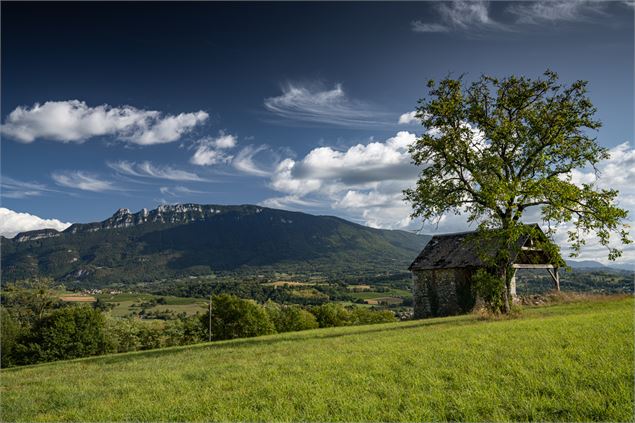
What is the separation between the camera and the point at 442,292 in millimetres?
39938

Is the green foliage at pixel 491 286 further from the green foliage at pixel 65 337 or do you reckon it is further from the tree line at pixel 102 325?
the green foliage at pixel 65 337

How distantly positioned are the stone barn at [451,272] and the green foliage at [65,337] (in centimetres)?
4076

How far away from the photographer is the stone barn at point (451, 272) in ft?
125

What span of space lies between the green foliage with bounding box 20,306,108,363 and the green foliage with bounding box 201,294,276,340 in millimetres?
13865

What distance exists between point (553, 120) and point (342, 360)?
70.7 ft

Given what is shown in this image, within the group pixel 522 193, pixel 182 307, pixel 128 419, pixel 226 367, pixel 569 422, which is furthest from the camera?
pixel 182 307

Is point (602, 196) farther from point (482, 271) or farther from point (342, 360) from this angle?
point (342, 360)

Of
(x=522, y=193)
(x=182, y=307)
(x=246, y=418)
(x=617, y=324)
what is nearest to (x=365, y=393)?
(x=246, y=418)

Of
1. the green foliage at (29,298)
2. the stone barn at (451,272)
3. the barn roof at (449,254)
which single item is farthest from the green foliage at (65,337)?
the barn roof at (449,254)

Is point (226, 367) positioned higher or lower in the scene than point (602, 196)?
lower

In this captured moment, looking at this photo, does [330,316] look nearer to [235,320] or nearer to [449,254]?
[235,320]

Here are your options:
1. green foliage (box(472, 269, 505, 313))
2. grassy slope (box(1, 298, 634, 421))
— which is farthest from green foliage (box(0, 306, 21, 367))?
green foliage (box(472, 269, 505, 313))

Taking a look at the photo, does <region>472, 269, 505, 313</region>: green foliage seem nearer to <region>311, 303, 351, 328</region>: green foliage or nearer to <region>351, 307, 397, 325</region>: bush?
<region>351, 307, 397, 325</region>: bush

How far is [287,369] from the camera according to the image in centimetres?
1224
